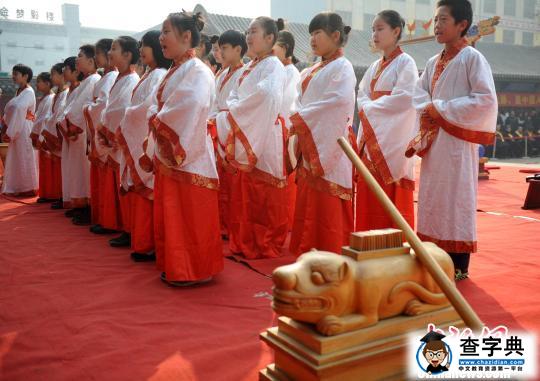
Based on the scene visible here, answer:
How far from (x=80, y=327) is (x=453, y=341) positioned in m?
1.94

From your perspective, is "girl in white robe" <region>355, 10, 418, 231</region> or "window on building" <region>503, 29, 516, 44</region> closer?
"girl in white robe" <region>355, 10, 418, 231</region>

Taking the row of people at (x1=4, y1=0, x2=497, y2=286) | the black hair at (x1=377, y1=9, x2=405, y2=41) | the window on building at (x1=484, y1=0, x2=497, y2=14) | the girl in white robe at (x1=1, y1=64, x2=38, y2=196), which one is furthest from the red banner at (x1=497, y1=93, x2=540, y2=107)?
the black hair at (x1=377, y1=9, x2=405, y2=41)

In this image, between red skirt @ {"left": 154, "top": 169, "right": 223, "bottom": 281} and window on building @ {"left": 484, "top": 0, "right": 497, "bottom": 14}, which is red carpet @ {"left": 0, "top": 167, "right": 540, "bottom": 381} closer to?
red skirt @ {"left": 154, "top": 169, "right": 223, "bottom": 281}

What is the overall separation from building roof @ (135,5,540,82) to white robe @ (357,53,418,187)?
11568mm

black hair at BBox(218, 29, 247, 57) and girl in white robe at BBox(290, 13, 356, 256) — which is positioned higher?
black hair at BBox(218, 29, 247, 57)

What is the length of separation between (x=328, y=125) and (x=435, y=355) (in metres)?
2.24

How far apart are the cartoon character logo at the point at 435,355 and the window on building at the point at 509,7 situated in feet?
98.0

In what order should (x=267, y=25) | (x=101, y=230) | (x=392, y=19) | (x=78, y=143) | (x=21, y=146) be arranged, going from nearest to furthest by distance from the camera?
(x=392, y=19), (x=267, y=25), (x=101, y=230), (x=78, y=143), (x=21, y=146)

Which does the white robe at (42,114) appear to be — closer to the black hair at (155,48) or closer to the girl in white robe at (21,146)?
the girl in white robe at (21,146)

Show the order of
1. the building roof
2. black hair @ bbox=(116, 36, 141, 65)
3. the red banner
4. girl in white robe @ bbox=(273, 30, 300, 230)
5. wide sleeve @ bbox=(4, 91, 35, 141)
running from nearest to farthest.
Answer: black hair @ bbox=(116, 36, 141, 65), girl in white robe @ bbox=(273, 30, 300, 230), wide sleeve @ bbox=(4, 91, 35, 141), the building roof, the red banner

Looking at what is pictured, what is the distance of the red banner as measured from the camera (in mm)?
20984

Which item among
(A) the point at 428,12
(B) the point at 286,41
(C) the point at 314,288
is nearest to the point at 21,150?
(B) the point at 286,41

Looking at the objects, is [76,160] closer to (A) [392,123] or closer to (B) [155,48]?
(B) [155,48]

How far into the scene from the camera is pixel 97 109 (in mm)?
5070
